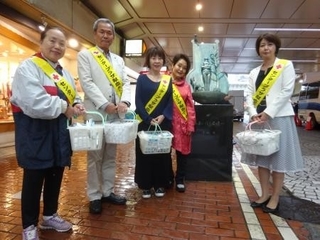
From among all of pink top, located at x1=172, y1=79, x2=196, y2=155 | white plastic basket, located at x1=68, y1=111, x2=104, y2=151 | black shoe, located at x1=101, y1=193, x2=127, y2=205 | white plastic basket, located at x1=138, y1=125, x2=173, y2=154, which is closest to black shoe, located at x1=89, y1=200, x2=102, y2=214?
black shoe, located at x1=101, y1=193, x2=127, y2=205

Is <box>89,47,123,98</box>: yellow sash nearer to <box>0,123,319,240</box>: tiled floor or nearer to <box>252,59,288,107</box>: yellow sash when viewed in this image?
<box>0,123,319,240</box>: tiled floor

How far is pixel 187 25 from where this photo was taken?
10.3 meters

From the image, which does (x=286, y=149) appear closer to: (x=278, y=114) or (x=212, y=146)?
(x=278, y=114)

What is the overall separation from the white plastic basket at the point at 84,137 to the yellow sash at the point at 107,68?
74cm

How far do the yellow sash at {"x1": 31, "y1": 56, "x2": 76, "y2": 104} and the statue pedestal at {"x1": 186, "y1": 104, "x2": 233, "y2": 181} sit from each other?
2.19 metres

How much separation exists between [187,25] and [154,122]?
25.6 ft

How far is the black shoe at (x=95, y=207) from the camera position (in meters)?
2.91

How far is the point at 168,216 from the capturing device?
9.59 feet

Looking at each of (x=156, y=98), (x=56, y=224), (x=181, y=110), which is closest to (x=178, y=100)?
(x=181, y=110)

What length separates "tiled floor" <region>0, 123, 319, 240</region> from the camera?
2.52 m

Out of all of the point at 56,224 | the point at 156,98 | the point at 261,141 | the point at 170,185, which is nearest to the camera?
the point at 56,224

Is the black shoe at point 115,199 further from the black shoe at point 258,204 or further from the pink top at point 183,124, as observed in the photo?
the black shoe at point 258,204

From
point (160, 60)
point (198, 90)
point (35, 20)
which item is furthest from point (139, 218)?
point (35, 20)

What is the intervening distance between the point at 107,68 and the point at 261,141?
5.20ft
